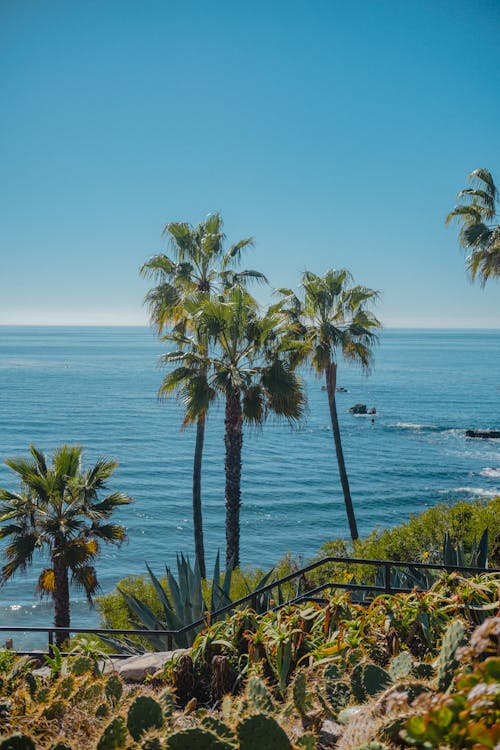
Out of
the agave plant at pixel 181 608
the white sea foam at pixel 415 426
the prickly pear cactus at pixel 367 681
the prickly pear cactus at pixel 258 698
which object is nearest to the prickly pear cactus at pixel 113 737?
the prickly pear cactus at pixel 258 698

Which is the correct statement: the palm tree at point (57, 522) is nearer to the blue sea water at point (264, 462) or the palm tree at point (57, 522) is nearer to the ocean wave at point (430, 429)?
the blue sea water at point (264, 462)

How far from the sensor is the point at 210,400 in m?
17.4

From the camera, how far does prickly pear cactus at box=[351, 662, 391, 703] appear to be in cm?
387

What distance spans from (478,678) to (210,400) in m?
15.4

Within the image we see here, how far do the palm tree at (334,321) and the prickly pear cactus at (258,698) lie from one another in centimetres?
1978

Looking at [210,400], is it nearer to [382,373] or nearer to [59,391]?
[59,391]

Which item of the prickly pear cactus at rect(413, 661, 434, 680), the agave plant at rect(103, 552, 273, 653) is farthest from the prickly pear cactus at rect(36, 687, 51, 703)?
the agave plant at rect(103, 552, 273, 653)

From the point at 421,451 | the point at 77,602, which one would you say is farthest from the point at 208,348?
the point at 421,451

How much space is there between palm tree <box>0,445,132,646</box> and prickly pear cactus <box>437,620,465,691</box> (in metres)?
11.6

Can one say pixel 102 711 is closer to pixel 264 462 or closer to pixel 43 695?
pixel 43 695

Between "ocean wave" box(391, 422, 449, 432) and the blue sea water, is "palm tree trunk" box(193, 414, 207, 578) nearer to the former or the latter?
the blue sea water

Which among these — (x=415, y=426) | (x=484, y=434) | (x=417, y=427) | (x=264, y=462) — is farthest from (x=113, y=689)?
(x=415, y=426)

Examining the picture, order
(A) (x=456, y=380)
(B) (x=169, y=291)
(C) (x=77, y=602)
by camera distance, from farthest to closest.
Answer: (A) (x=456, y=380) < (C) (x=77, y=602) < (B) (x=169, y=291)

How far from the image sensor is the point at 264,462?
2148 inches
